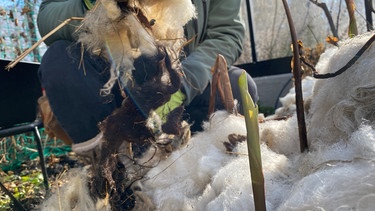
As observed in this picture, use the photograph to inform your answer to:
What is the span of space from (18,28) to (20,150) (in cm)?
74

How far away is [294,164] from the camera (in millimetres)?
899

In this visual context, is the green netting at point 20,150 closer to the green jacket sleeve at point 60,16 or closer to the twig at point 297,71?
the green jacket sleeve at point 60,16

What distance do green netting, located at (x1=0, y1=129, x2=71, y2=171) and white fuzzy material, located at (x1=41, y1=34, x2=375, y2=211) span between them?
1490mm

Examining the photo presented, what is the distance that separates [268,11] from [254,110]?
3.78 meters

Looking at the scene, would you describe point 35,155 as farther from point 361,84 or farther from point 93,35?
point 361,84

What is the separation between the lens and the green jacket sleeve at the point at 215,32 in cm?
155

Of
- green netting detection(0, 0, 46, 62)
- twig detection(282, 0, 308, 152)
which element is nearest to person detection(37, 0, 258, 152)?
twig detection(282, 0, 308, 152)

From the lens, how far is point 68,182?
104cm

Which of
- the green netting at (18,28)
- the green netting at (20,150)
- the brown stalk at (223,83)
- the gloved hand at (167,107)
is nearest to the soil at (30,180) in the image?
the green netting at (20,150)

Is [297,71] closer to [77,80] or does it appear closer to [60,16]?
[77,80]

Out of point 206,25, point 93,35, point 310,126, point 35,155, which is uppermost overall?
point 93,35

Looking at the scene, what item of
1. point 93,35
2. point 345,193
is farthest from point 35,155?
point 345,193

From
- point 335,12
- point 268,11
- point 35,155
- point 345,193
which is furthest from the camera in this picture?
point 268,11

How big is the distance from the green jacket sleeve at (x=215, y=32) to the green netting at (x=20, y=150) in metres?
1.24
